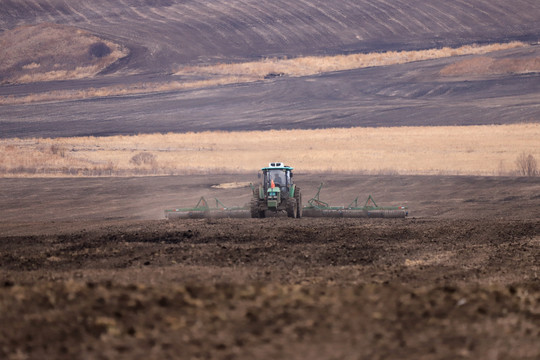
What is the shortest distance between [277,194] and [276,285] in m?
17.0

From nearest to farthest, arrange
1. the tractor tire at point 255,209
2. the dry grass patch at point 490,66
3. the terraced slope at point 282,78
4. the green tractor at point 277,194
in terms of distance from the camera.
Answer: the green tractor at point 277,194 → the tractor tire at point 255,209 → the terraced slope at point 282,78 → the dry grass patch at point 490,66

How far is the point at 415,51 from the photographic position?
96.0 m

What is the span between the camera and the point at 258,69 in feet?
313

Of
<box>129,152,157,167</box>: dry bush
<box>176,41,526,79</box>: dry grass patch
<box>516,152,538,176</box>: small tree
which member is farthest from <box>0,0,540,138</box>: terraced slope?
<box>516,152,538,176</box>: small tree

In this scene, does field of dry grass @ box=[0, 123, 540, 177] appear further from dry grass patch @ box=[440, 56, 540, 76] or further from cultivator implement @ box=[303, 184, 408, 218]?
dry grass patch @ box=[440, 56, 540, 76]

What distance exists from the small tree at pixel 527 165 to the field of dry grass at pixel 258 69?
155 feet

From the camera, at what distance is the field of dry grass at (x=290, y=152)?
50.8 meters

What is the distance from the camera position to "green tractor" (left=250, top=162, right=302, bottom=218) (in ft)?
97.5

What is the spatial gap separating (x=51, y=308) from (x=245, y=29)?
9653 centimetres

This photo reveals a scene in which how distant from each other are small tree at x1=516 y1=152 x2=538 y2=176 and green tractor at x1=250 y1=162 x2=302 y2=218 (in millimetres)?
18275

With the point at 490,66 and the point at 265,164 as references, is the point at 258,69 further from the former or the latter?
the point at 265,164

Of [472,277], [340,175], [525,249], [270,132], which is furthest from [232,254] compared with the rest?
[270,132]

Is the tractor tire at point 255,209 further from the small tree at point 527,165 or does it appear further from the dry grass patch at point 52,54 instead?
the dry grass patch at point 52,54

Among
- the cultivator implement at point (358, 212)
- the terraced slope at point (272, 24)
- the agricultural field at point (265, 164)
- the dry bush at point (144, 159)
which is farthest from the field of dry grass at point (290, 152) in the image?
the terraced slope at point (272, 24)
